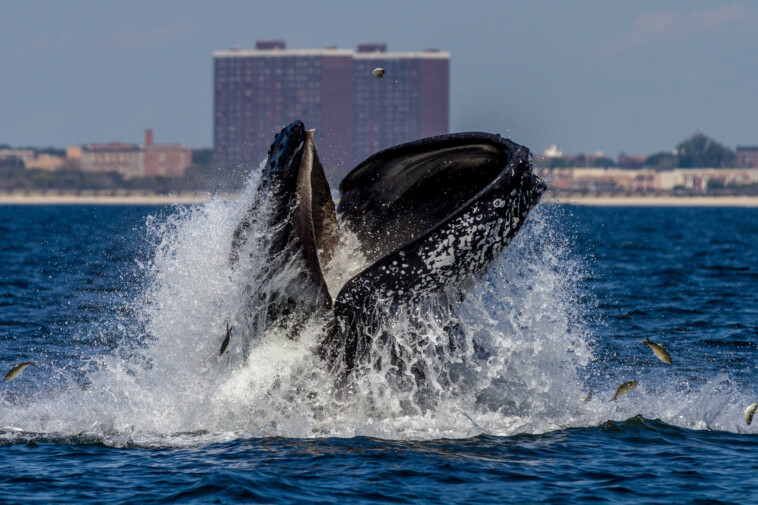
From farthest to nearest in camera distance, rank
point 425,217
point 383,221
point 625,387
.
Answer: point 625,387 < point 383,221 < point 425,217

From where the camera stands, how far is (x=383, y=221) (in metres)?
9.32

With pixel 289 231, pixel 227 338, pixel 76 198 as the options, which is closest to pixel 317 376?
pixel 227 338

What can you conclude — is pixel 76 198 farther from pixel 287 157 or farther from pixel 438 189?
pixel 287 157

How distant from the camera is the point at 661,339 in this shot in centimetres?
1752

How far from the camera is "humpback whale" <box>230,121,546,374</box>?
26.8 ft

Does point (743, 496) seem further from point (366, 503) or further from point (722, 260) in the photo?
point (722, 260)

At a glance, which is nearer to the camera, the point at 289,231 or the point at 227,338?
the point at 289,231

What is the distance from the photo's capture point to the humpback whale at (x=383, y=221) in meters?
8.18

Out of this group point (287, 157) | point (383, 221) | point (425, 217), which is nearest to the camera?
point (287, 157)

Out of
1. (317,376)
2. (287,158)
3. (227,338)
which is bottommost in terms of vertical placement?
(317,376)

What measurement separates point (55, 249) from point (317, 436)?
32.3 meters

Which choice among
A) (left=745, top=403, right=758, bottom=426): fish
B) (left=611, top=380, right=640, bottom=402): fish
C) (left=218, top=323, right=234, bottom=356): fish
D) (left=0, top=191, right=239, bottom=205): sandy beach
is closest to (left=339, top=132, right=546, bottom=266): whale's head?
(left=218, top=323, right=234, bottom=356): fish

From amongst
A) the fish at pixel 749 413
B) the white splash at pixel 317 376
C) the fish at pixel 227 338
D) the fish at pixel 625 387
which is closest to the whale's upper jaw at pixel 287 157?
the white splash at pixel 317 376

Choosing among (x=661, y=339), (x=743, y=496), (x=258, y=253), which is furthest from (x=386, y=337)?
(x=661, y=339)
